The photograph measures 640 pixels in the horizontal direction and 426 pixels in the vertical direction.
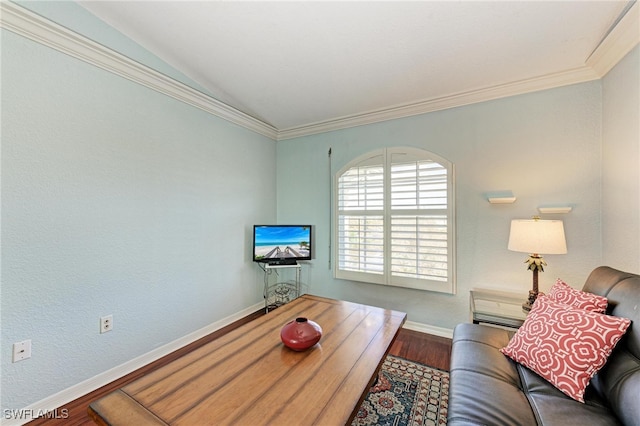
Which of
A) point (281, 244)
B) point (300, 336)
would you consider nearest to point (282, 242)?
point (281, 244)

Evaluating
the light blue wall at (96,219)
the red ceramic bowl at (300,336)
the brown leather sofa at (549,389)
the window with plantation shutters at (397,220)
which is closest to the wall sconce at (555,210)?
the window with plantation shutters at (397,220)

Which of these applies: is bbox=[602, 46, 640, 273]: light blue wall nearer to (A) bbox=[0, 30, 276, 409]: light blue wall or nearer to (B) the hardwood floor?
(B) the hardwood floor

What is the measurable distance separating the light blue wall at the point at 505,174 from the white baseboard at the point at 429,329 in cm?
4

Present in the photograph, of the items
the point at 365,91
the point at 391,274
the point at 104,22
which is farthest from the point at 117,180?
the point at 391,274

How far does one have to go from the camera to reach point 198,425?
0.91m

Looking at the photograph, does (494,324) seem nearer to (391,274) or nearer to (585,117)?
(391,274)

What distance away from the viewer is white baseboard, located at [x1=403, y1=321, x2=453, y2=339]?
260 cm

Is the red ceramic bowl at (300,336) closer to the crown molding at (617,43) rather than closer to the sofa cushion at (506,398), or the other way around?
the sofa cushion at (506,398)

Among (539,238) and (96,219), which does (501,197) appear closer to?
(539,238)

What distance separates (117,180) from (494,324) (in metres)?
3.11

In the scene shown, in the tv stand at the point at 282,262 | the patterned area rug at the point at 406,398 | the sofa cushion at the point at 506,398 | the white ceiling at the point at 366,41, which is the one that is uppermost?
the white ceiling at the point at 366,41

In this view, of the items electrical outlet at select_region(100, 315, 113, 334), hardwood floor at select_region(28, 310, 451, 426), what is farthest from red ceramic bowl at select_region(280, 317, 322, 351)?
electrical outlet at select_region(100, 315, 113, 334)

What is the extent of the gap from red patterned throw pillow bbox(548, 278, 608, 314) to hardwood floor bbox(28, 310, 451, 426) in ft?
3.40

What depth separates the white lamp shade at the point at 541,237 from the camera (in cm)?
181
